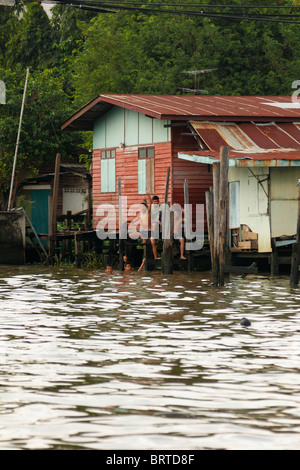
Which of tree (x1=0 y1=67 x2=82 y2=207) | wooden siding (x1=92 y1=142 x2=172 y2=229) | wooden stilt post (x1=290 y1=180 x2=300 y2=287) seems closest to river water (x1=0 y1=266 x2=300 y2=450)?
wooden stilt post (x1=290 y1=180 x2=300 y2=287)

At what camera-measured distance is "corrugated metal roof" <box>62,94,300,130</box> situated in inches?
1019

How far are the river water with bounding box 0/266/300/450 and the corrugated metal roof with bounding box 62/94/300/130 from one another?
9058 millimetres

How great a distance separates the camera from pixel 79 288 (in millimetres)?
20781

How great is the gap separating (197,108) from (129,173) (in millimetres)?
3458

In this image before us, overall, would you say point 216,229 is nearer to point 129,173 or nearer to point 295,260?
point 295,260

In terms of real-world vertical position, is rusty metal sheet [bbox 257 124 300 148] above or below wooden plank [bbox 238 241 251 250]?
above

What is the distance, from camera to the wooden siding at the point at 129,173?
2731 cm

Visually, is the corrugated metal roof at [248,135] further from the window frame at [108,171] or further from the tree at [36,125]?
the tree at [36,125]

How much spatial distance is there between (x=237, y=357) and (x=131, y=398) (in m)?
2.56

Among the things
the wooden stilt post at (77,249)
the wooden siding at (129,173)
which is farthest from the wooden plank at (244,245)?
the wooden stilt post at (77,249)

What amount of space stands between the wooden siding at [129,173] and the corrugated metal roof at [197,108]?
1245mm

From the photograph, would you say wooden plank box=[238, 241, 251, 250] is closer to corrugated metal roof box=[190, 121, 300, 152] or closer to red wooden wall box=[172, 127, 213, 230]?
corrugated metal roof box=[190, 121, 300, 152]

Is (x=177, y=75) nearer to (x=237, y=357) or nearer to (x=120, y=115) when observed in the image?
(x=120, y=115)

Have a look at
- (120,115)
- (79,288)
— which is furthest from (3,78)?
(79,288)
